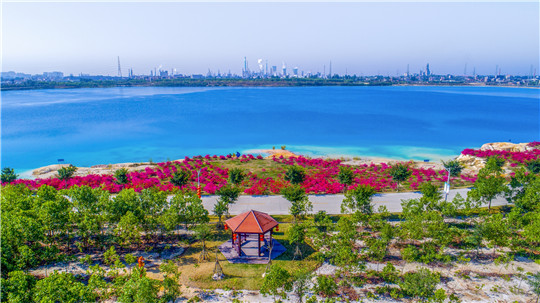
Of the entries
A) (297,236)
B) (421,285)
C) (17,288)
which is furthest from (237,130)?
(17,288)

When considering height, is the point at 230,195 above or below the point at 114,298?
above

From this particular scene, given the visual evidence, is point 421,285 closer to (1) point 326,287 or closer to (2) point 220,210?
(1) point 326,287

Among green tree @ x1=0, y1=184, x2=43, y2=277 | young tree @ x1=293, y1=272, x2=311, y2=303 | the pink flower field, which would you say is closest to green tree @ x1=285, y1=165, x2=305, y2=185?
the pink flower field

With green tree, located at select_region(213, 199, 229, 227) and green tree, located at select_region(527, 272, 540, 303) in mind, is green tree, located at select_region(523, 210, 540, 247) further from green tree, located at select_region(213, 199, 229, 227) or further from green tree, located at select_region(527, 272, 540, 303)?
green tree, located at select_region(213, 199, 229, 227)

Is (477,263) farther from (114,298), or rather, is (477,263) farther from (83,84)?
(83,84)

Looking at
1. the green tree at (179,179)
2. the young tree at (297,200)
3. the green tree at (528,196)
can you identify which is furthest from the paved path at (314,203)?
the green tree at (528,196)

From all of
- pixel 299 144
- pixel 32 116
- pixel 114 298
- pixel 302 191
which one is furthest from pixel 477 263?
pixel 32 116

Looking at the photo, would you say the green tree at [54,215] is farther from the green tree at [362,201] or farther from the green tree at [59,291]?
the green tree at [362,201]
